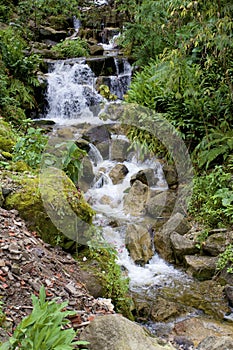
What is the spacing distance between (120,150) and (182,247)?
3.82 m

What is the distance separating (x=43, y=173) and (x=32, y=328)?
2.69 metres

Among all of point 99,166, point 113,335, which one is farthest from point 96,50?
point 113,335

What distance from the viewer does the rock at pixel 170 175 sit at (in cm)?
765

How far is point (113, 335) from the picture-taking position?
233 cm

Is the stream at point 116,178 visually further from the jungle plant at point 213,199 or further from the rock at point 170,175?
the jungle plant at point 213,199

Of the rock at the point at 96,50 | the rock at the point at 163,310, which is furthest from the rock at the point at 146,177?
the rock at the point at 96,50

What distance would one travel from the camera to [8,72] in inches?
407

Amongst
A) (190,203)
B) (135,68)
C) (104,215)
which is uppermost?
(135,68)

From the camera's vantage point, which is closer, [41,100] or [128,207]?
[128,207]

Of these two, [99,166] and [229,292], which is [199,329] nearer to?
[229,292]

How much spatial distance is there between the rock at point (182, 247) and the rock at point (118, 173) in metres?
2.68

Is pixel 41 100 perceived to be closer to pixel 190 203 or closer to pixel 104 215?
pixel 104 215

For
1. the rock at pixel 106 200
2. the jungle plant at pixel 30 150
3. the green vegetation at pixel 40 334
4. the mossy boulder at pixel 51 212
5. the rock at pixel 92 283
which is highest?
the green vegetation at pixel 40 334

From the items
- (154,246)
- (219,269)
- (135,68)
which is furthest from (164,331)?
(135,68)
